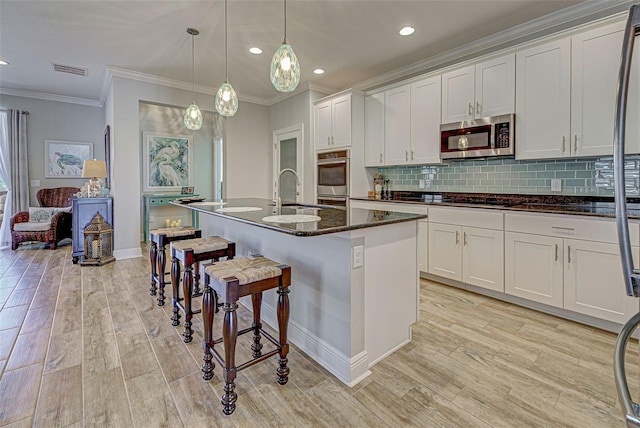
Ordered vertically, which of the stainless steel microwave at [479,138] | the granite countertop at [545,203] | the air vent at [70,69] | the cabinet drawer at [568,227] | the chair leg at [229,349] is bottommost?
the chair leg at [229,349]

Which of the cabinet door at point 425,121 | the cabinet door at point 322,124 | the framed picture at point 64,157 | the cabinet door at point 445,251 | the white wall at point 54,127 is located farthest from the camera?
the framed picture at point 64,157

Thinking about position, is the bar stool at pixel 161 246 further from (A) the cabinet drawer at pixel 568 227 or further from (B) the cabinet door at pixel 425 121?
(A) the cabinet drawer at pixel 568 227

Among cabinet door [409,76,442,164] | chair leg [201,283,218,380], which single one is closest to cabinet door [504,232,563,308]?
cabinet door [409,76,442,164]

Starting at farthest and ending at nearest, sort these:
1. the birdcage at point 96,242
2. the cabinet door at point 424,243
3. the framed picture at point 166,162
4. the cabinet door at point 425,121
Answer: the framed picture at point 166,162 → the birdcage at point 96,242 → the cabinet door at point 425,121 → the cabinet door at point 424,243

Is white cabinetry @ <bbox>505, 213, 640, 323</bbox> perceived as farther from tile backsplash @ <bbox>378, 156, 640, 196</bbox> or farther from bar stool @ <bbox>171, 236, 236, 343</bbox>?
bar stool @ <bbox>171, 236, 236, 343</bbox>

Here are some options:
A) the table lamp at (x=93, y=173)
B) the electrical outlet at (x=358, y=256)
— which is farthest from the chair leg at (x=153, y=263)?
the table lamp at (x=93, y=173)

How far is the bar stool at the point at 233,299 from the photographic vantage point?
162 cm

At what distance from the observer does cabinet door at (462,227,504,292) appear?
9.82 ft

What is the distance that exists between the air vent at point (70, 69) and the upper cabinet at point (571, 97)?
562 centimetres

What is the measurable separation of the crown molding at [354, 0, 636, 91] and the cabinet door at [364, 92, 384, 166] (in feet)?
1.71

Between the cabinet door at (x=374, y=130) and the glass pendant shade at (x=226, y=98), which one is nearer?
the glass pendant shade at (x=226, y=98)

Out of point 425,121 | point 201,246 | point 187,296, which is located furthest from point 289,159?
point 187,296

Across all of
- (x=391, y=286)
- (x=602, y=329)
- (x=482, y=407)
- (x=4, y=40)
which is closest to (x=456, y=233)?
(x=602, y=329)

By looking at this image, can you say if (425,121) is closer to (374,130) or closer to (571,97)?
(374,130)
